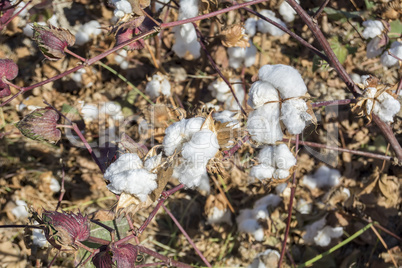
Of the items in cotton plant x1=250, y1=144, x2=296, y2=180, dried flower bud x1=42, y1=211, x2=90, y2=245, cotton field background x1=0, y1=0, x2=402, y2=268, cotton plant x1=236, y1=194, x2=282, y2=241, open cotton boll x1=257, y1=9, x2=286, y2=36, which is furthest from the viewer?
open cotton boll x1=257, y1=9, x2=286, y2=36

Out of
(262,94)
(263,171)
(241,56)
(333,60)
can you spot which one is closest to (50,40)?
(262,94)

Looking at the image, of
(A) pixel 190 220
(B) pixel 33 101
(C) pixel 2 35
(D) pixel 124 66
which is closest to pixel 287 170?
(A) pixel 190 220

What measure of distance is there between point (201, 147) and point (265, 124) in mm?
204

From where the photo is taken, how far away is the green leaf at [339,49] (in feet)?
5.20

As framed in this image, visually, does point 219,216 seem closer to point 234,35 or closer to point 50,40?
point 234,35

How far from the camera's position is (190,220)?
1655 mm

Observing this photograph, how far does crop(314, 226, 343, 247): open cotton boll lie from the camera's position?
151 cm

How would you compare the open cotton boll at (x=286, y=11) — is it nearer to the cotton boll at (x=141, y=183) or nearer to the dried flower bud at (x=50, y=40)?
the dried flower bud at (x=50, y=40)

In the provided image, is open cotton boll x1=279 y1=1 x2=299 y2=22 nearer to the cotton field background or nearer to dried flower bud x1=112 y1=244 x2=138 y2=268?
the cotton field background

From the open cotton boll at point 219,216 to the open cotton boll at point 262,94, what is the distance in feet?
2.32

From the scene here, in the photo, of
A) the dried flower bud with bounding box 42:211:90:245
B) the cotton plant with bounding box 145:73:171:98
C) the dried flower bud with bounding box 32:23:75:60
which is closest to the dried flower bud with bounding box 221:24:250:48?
the cotton plant with bounding box 145:73:171:98

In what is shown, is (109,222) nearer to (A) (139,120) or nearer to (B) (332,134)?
(A) (139,120)

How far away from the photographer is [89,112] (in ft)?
5.57

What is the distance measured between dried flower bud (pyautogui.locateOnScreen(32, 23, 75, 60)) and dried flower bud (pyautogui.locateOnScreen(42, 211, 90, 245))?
0.41 meters
